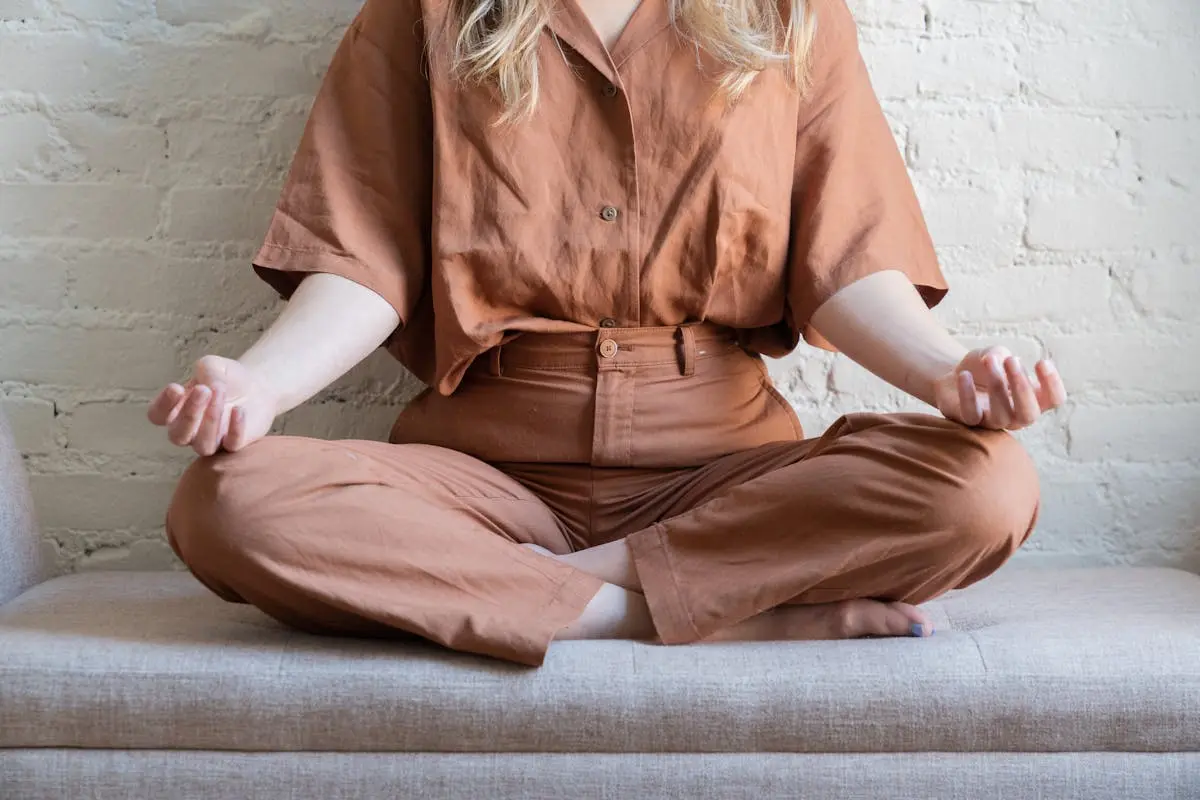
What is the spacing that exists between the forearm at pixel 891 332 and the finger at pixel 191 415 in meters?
0.65

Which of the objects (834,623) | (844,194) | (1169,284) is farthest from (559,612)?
(1169,284)

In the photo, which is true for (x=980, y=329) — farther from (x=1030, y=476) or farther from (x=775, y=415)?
(x=1030, y=476)

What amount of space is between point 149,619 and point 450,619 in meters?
0.34

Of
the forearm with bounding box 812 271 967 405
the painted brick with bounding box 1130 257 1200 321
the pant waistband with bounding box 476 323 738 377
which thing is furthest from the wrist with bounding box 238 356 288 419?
the painted brick with bounding box 1130 257 1200 321

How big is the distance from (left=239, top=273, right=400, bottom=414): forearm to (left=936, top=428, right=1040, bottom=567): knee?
0.62 metres

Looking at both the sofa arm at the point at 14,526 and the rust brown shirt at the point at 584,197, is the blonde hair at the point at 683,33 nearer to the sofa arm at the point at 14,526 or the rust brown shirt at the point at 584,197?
the rust brown shirt at the point at 584,197

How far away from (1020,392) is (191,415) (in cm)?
71

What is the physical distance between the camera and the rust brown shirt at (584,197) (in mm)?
1304

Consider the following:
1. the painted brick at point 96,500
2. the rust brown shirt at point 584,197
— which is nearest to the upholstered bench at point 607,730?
the rust brown shirt at point 584,197

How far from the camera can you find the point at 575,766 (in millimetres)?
1022

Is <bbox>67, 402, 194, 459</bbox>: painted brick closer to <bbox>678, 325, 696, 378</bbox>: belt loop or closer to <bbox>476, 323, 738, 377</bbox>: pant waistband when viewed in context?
<bbox>476, 323, 738, 377</bbox>: pant waistband

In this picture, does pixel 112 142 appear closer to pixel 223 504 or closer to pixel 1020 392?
pixel 223 504

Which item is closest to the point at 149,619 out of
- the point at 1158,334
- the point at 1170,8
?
the point at 1158,334

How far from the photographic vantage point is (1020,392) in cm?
104
